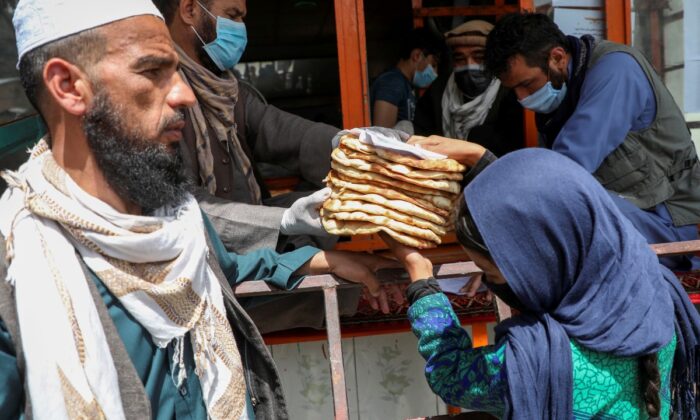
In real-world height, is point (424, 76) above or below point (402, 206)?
above

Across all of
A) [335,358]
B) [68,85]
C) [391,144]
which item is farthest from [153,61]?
[335,358]

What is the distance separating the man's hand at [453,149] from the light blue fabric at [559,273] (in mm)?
396

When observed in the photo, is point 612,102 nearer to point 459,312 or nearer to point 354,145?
point 459,312

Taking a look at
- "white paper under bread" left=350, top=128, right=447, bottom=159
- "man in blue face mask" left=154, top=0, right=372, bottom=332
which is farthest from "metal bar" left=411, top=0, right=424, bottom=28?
"white paper under bread" left=350, top=128, right=447, bottom=159

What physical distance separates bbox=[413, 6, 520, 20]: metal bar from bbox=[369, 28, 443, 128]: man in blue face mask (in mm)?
128

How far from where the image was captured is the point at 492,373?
5.89ft

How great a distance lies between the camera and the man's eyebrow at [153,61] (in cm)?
177

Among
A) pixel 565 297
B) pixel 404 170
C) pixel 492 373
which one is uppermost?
pixel 404 170

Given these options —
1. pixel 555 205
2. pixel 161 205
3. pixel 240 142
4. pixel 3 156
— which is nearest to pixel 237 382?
pixel 161 205

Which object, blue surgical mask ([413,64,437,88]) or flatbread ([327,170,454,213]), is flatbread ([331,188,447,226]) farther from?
blue surgical mask ([413,64,437,88])

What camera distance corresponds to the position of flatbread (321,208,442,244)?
6.54 feet

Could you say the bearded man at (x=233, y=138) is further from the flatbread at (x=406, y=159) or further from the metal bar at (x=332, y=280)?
the flatbread at (x=406, y=159)

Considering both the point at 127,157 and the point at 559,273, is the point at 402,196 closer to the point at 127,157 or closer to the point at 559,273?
the point at 559,273

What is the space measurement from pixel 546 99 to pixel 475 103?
122 cm
